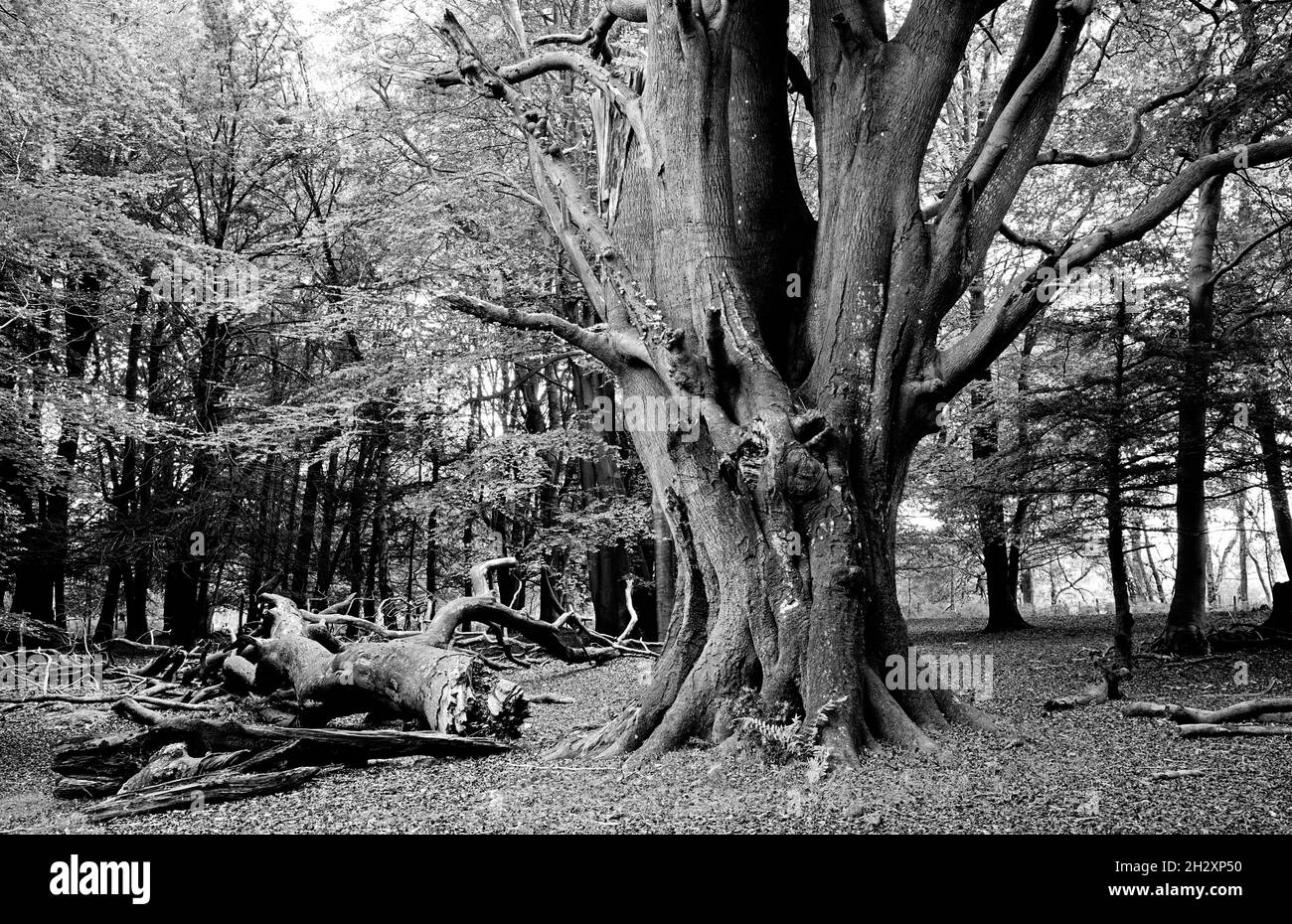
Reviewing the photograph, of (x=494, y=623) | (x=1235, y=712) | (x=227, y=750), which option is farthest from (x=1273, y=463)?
(x=227, y=750)

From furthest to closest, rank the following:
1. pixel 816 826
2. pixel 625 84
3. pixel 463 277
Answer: pixel 463 277
pixel 625 84
pixel 816 826

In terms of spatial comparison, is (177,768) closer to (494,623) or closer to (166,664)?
(494,623)

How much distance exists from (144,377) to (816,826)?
1906cm

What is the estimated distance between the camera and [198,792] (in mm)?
4727

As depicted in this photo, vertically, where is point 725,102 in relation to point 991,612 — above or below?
above

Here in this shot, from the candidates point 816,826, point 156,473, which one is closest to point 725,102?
point 816,826

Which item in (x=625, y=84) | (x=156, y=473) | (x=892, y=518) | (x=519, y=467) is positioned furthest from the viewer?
(x=156, y=473)

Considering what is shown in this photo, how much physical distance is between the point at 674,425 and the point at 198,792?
3.41m

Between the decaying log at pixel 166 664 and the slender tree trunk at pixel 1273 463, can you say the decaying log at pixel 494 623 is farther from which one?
the slender tree trunk at pixel 1273 463

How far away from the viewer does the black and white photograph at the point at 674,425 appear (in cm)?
440

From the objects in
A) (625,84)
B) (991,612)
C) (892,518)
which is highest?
(625,84)

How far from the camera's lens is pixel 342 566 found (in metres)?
18.9

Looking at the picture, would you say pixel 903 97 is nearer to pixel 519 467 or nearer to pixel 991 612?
pixel 519 467

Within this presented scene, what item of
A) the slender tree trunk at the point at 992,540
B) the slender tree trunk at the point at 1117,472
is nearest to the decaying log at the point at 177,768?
the slender tree trunk at the point at 1117,472
